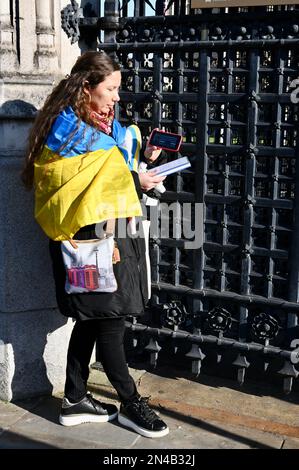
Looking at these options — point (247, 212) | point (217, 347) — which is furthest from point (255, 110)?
point (217, 347)

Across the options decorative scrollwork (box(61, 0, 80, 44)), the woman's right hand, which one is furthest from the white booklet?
decorative scrollwork (box(61, 0, 80, 44))

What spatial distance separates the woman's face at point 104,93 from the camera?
3740 mm

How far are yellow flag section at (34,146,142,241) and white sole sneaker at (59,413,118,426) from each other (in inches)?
44.5

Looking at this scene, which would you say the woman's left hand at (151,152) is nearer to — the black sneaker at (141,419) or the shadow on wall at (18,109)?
the shadow on wall at (18,109)

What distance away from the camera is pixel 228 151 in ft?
13.9

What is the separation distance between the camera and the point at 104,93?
3750 mm

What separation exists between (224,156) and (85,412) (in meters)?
1.79

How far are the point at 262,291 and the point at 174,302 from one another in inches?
23.7

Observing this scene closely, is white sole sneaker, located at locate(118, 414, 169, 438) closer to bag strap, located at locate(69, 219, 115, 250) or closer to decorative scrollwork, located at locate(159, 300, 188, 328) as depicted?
decorative scrollwork, located at locate(159, 300, 188, 328)

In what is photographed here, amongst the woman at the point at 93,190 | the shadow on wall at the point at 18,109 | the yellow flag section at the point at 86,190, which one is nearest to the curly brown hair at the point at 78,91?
the woman at the point at 93,190

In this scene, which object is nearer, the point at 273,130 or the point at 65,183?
the point at 65,183

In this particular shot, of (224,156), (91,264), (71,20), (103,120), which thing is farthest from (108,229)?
(71,20)

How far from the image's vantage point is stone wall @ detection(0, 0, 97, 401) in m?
4.16
